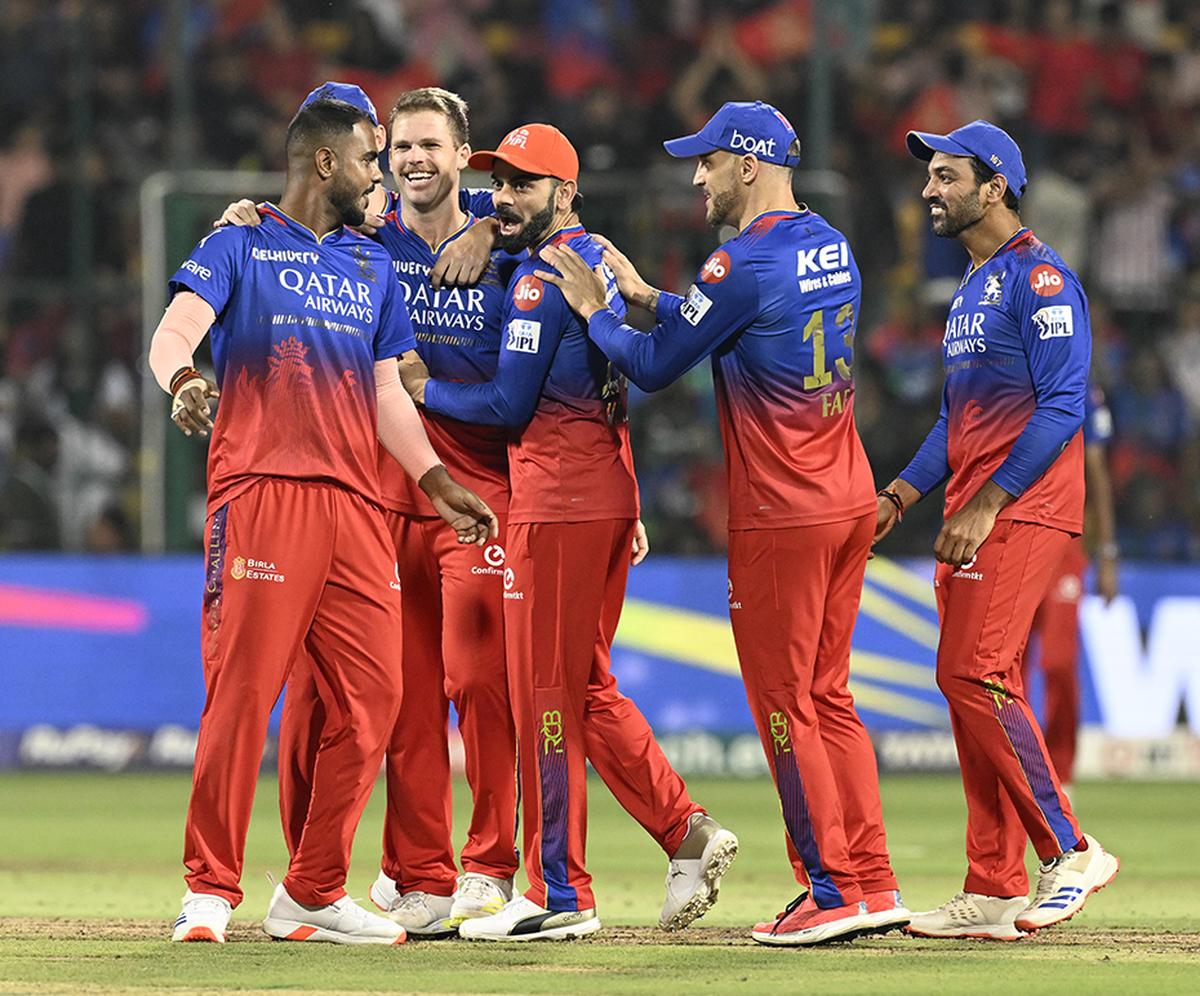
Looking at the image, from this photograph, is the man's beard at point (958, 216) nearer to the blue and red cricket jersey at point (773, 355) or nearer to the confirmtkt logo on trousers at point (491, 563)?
the blue and red cricket jersey at point (773, 355)

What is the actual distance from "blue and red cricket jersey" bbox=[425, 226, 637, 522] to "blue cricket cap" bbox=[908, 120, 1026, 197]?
1299mm

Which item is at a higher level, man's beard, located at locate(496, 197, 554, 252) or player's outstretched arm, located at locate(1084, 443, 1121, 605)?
man's beard, located at locate(496, 197, 554, 252)

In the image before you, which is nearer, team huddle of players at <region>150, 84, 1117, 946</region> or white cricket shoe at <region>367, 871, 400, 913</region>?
team huddle of players at <region>150, 84, 1117, 946</region>

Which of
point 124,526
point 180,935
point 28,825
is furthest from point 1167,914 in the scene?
point 124,526

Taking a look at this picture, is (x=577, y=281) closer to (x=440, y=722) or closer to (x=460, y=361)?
(x=460, y=361)

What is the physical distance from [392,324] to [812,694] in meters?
1.92

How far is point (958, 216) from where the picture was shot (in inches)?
316

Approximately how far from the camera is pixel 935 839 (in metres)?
11.5

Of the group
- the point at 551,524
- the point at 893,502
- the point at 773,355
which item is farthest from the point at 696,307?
the point at 893,502

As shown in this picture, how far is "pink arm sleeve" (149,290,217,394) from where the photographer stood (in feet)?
23.0

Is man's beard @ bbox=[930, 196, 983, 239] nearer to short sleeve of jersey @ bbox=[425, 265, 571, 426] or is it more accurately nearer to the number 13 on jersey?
the number 13 on jersey

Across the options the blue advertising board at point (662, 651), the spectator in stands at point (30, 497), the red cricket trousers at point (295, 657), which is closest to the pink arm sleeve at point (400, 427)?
the red cricket trousers at point (295, 657)

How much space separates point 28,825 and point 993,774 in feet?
20.3

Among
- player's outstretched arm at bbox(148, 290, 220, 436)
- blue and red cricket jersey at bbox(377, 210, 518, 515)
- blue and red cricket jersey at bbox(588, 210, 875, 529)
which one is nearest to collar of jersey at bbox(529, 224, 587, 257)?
blue and red cricket jersey at bbox(377, 210, 518, 515)
